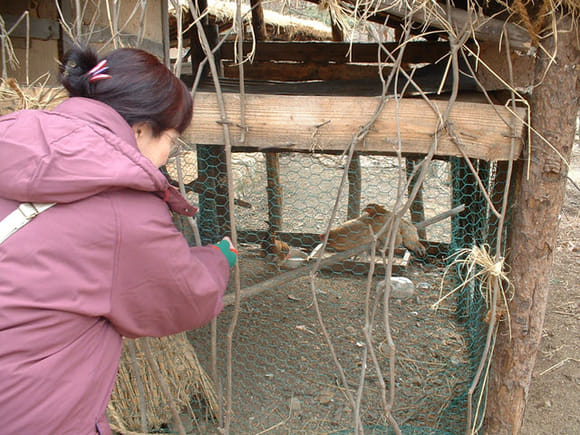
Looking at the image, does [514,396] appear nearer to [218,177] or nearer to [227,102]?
[227,102]

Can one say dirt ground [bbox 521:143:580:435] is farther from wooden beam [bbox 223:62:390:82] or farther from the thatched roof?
the thatched roof

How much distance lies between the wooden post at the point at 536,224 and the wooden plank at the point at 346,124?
0.12 metres

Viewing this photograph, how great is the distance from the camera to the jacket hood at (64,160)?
1.03 m

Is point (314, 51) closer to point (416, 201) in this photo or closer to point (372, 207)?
point (372, 207)

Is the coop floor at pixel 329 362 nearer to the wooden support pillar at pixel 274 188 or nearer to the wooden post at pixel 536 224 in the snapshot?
the wooden post at pixel 536 224

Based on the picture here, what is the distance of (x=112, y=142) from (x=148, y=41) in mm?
1545

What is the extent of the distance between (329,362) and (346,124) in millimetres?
2067

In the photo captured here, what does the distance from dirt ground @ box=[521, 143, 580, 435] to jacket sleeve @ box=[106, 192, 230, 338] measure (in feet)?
4.59

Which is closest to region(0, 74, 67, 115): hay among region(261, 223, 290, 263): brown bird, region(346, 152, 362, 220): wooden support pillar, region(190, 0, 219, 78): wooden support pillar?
region(190, 0, 219, 78): wooden support pillar

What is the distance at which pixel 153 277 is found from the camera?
116 cm

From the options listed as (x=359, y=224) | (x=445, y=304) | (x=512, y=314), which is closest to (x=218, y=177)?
(x=359, y=224)

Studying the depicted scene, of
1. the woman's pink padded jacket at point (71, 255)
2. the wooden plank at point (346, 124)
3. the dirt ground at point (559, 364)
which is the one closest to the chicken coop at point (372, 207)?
the wooden plank at point (346, 124)

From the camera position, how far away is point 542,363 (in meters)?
3.18

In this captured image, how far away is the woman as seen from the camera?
105 cm
